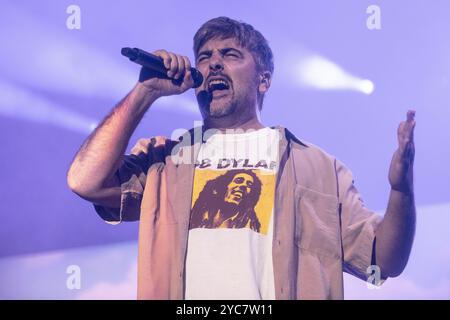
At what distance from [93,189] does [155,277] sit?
0.97 feet

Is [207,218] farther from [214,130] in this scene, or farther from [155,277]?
[214,130]

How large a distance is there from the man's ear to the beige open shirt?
7.4 inches

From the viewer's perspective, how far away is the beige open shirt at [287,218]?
69.8 inches

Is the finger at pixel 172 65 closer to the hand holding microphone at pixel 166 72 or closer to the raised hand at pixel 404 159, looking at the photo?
the hand holding microphone at pixel 166 72

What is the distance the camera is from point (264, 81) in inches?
84.8

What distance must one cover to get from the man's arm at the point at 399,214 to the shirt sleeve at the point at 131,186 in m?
0.69

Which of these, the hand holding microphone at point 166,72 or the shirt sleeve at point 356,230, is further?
the shirt sleeve at point 356,230

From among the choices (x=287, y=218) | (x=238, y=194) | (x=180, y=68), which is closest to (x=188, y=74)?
(x=180, y=68)

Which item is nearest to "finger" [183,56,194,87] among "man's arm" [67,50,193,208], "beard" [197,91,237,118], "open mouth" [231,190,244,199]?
"man's arm" [67,50,193,208]

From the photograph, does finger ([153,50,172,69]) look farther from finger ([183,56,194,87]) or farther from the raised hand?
the raised hand

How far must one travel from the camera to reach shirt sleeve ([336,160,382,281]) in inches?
73.7

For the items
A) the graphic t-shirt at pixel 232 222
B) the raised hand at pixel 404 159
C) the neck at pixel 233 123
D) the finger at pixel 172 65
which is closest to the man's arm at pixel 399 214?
the raised hand at pixel 404 159

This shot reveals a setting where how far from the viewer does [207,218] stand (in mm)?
1820
